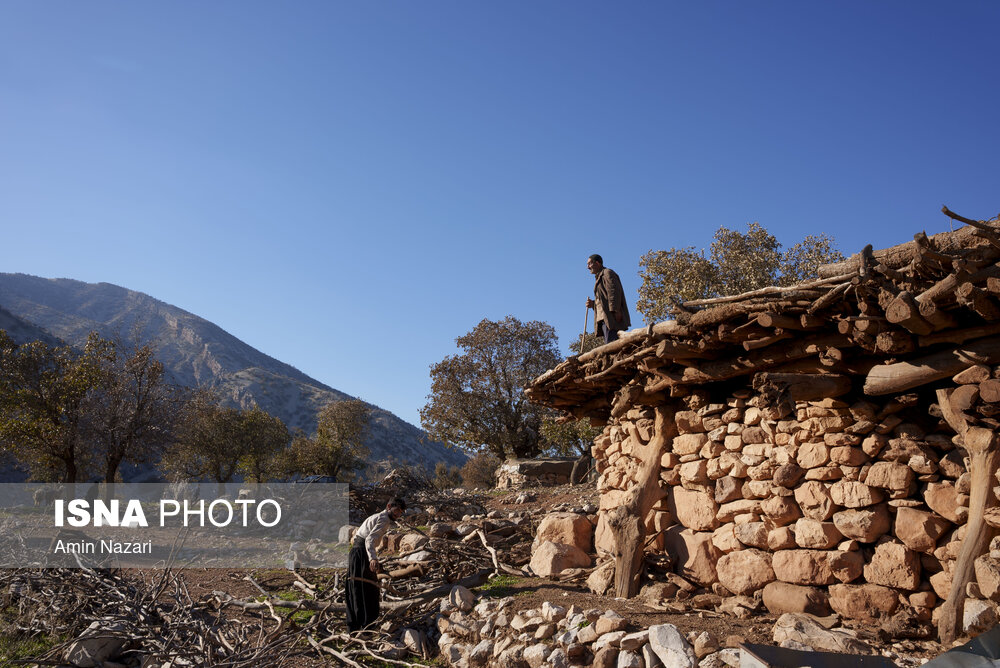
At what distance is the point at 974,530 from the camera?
3846 millimetres

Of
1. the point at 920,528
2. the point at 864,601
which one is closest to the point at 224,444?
the point at 864,601

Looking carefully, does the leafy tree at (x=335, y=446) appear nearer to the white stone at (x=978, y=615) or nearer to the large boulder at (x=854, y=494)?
the large boulder at (x=854, y=494)

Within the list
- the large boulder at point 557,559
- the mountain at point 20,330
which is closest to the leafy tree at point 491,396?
the large boulder at point 557,559

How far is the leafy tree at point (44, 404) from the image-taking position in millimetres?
16016

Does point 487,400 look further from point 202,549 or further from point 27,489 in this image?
point 27,489

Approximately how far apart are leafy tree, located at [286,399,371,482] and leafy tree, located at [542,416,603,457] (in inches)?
288

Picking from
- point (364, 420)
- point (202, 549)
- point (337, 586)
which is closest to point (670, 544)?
point (337, 586)

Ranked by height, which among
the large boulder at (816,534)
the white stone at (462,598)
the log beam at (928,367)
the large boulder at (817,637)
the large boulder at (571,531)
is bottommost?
the white stone at (462,598)

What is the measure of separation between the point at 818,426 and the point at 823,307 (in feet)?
3.39

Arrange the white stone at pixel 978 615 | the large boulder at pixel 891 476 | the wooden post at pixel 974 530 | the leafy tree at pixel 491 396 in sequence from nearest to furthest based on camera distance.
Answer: the white stone at pixel 978 615 → the wooden post at pixel 974 530 → the large boulder at pixel 891 476 → the leafy tree at pixel 491 396

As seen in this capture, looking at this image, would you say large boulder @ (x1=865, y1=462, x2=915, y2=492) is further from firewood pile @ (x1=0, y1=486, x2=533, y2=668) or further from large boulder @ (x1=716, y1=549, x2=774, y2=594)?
firewood pile @ (x1=0, y1=486, x2=533, y2=668)

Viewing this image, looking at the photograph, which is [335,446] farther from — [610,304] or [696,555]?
[696,555]

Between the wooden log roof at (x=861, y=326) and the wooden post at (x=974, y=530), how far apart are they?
489 millimetres

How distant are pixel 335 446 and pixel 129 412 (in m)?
8.10
